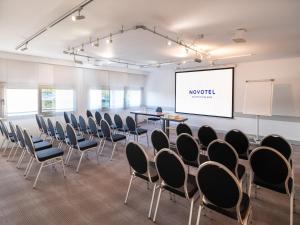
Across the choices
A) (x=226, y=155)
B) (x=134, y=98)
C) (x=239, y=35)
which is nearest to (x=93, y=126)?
(x=226, y=155)

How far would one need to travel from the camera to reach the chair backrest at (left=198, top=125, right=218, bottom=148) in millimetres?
3969

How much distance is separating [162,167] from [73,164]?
2.90 m

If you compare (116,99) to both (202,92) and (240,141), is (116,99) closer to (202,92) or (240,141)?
(202,92)

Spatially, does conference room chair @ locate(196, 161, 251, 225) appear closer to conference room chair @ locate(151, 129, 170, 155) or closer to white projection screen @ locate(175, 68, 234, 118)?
conference room chair @ locate(151, 129, 170, 155)

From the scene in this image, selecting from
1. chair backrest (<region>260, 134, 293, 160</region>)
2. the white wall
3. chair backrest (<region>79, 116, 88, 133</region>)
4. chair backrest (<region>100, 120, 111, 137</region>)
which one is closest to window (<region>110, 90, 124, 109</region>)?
chair backrest (<region>79, 116, 88, 133</region>)

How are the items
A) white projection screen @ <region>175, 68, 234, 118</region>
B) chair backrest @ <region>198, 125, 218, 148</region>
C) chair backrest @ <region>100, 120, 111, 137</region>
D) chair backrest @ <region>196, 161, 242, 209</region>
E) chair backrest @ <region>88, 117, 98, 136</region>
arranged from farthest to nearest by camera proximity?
white projection screen @ <region>175, 68, 234, 118</region>
chair backrest @ <region>88, 117, 98, 136</region>
chair backrest @ <region>100, 120, 111, 137</region>
chair backrest @ <region>198, 125, 218, 148</region>
chair backrest @ <region>196, 161, 242, 209</region>

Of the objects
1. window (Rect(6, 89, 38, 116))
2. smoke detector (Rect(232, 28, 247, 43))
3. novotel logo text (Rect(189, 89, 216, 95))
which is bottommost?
window (Rect(6, 89, 38, 116))

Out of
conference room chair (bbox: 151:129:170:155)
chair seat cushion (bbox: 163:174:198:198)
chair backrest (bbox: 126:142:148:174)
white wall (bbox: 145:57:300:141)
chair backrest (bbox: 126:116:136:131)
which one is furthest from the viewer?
white wall (bbox: 145:57:300:141)

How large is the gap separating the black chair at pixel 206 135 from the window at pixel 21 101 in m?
5.58

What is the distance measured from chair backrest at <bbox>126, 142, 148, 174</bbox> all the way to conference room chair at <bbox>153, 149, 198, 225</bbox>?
273mm

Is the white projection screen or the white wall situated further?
the white projection screen

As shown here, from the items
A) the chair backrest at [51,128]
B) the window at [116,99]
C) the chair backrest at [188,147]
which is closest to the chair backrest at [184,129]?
the chair backrest at [188,147]

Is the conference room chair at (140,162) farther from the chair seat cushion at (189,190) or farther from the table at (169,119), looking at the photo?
the table at (169,119)

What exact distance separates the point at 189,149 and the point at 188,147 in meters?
0.04
